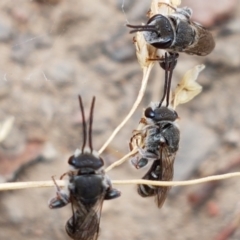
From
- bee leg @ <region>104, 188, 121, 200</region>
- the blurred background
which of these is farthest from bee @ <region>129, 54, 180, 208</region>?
the blurred background

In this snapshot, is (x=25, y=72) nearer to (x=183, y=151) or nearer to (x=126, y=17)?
(x=126, y=17)

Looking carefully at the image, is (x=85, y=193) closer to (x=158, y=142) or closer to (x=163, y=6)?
(x=158, y=142)

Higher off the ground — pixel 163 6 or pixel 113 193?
pixel 163 6

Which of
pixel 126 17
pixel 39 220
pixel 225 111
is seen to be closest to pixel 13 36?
pixel 126 17

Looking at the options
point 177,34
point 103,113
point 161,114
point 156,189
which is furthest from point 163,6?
point 103,113

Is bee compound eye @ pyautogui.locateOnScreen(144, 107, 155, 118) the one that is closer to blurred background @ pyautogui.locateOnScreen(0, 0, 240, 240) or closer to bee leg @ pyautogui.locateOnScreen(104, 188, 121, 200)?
bee leg @ pyautogui.locateOnScreen(104, 188, 121, 200)

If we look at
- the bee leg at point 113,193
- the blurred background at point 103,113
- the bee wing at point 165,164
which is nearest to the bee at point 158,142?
the bee wing at point 165,164

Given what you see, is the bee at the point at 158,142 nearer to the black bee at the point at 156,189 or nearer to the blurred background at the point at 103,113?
the black bee at the point at 156,189
